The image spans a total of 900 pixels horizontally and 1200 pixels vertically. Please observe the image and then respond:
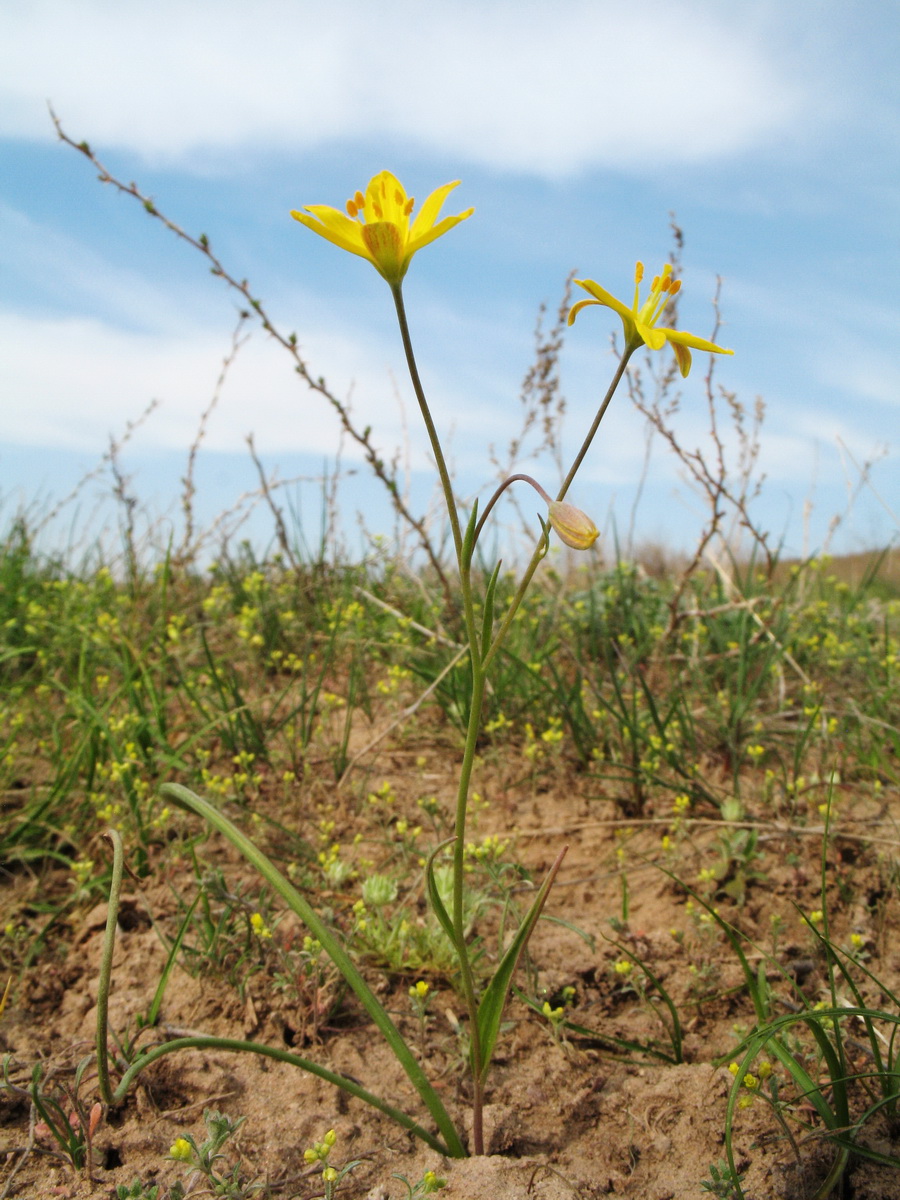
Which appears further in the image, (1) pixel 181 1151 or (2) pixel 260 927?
(2) pixel 260 927

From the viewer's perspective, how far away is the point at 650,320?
5.23 feet

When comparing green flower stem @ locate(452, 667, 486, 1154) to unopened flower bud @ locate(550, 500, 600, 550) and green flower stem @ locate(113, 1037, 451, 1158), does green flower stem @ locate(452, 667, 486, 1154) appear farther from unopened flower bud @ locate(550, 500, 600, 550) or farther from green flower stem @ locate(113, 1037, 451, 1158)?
unopened flower bud @ locate(550, 500, 600, 550)

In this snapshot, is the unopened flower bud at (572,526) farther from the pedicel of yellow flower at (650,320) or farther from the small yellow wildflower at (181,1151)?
the small yellow wildflower at (181,1151)

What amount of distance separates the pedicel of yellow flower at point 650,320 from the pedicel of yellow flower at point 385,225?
258 millimetres

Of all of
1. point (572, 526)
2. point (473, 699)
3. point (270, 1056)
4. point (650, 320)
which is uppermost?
point (650, 320)

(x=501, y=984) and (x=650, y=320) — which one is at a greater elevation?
(x=650, y=320)

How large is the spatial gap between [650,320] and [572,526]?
50cm

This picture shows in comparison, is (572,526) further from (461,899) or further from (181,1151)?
(181,1151)

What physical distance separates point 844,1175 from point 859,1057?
41cm

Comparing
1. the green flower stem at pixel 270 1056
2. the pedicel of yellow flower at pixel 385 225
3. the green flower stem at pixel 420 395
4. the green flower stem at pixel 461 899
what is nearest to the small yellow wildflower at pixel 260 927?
the green flower stem at pixel 270 1056

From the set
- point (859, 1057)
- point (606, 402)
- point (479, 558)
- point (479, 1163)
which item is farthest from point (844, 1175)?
point (479, 558)

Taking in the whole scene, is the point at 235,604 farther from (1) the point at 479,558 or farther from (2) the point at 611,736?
(2) the point at 611,736

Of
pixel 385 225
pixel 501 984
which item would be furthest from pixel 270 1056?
pixel 385 225

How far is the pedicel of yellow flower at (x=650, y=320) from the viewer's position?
1412mm
